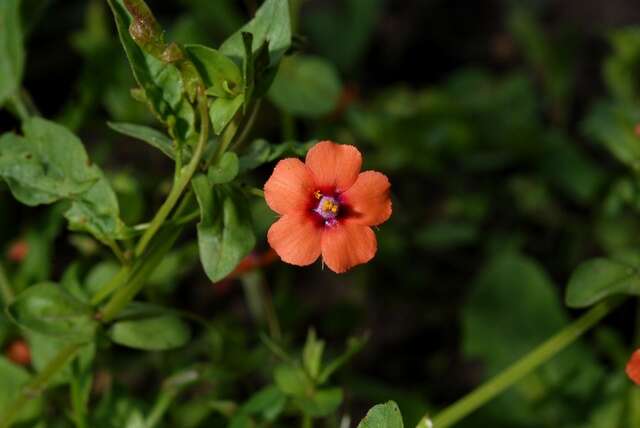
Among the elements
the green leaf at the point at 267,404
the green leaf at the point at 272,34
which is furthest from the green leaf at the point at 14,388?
the green leaf at the point at 272,34

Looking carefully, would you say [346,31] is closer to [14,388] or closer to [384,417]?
[14,388]

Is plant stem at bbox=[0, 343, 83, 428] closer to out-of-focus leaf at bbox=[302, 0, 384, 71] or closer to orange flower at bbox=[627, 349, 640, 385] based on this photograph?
orange flower at bbox=[627, 349, 640, 385]

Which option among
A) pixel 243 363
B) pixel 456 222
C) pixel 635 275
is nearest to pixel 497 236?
pixel 456 222

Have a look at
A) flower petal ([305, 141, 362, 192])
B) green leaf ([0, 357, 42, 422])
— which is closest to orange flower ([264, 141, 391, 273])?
flower petal ([305, 141, 362, 192])

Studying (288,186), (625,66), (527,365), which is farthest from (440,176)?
(288,186)

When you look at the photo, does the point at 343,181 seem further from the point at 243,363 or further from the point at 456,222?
the point at 456,222
